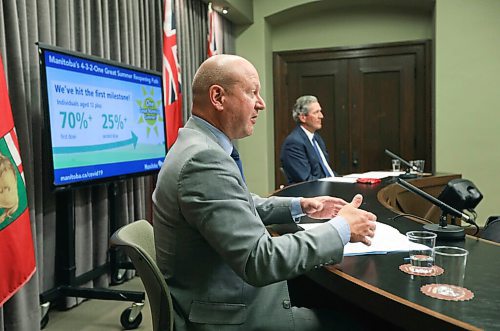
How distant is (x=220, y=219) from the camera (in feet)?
3.38

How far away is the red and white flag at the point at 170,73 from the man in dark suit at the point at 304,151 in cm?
97

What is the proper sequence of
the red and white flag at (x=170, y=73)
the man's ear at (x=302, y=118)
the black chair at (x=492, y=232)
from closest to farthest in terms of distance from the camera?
the black chair at (x=492, y=232) → the man's ear at (x=302, y=118) → the red and white flag at (x=170, y=73)

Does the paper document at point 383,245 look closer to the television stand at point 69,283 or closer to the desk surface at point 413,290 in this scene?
the desk surface at point 413,290

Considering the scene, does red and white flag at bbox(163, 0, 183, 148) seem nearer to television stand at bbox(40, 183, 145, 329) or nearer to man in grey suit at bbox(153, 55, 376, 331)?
television stand at bbox(40, 183, 145, 329)

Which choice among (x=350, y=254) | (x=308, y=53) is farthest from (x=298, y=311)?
(x=308, y=53)

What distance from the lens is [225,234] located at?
3.36 ft

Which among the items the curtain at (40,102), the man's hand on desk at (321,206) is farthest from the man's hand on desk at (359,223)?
the curtain at (40,102)

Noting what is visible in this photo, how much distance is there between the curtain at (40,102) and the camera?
2273 millimetres

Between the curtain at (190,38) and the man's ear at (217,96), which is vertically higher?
the curtain at (190,38)

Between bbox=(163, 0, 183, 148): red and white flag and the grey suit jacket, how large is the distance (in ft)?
8.46

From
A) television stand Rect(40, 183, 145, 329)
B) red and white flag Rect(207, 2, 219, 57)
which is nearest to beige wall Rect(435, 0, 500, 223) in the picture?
red and white flag Rect(207, 2, 219, 57)

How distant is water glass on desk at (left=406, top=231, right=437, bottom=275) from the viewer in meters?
1.08

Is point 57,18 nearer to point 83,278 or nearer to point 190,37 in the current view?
point 83,278

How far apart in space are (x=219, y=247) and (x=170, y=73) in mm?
2950
